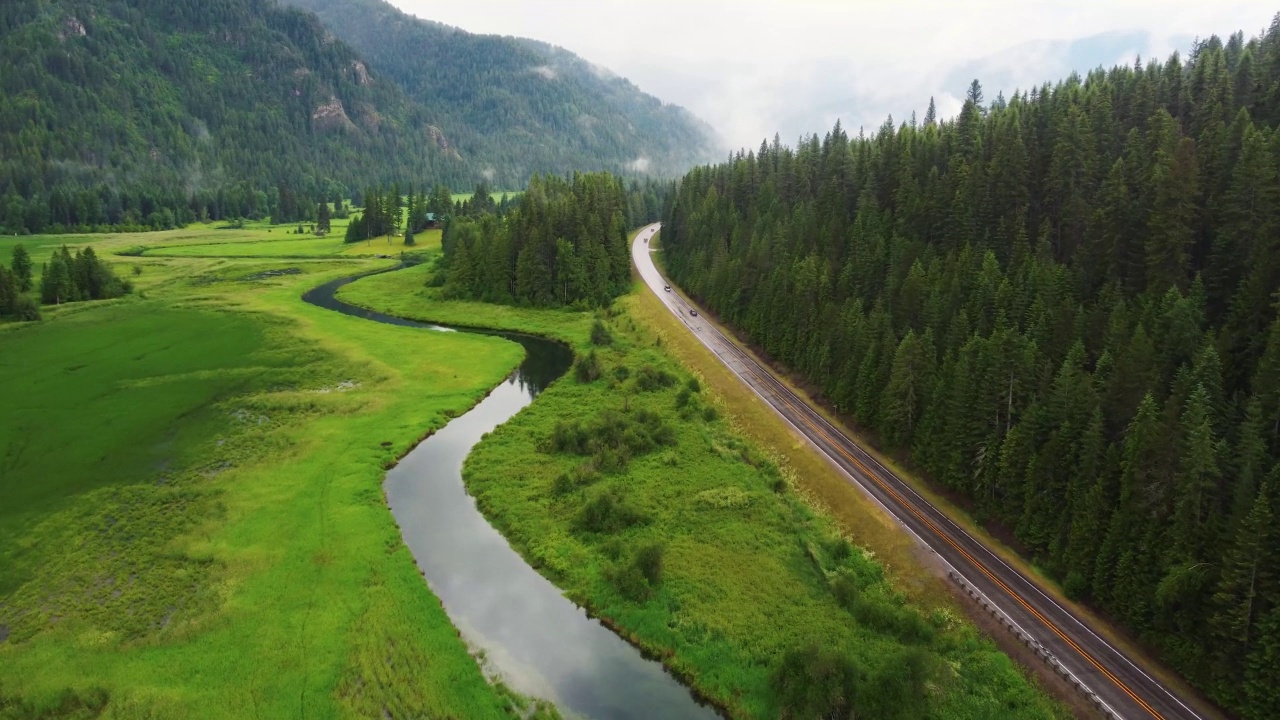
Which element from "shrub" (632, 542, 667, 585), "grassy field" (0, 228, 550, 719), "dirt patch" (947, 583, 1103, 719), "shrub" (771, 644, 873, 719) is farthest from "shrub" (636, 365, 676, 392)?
"shrub" (771, 644, 873, 719)

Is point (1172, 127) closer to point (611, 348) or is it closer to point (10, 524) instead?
point (611, 348)

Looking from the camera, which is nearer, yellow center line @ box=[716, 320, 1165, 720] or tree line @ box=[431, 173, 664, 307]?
yellow center line @ box=[716, 320, 1165, 720]

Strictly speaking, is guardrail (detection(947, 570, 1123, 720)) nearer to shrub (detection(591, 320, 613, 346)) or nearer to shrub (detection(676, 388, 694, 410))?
shrub (detection(676, 388, 694, 410))

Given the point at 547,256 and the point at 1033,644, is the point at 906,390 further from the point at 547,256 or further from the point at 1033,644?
the point at 547,256

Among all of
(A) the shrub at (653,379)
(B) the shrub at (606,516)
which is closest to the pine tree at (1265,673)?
(B) the shrub at (606,516)

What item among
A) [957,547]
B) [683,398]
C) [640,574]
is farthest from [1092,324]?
[640,574]

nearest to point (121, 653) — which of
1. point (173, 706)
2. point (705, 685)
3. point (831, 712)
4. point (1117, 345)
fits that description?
point (173, 706)
